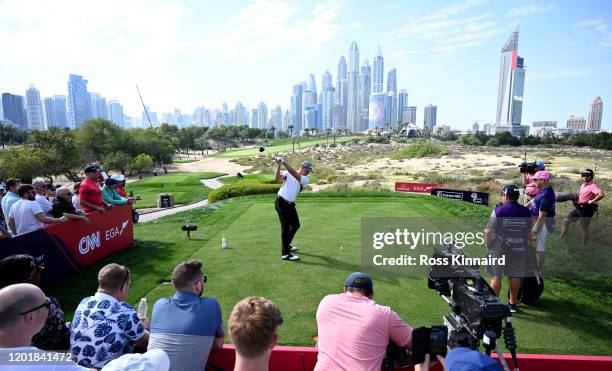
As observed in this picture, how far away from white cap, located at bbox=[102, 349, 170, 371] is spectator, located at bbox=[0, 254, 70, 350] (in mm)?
1619

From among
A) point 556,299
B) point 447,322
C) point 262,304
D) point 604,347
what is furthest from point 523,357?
point 556,299

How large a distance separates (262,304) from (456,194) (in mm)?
17470

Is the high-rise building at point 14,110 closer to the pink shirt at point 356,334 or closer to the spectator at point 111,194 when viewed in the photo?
the spectator at point 111,194

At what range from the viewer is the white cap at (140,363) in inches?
81.1

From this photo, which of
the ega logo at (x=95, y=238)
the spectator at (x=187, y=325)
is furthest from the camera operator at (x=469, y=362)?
the ega logo at (x=95, y=238)

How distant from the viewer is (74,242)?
7.25 metres

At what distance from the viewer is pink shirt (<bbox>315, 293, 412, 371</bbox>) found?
2686 mm

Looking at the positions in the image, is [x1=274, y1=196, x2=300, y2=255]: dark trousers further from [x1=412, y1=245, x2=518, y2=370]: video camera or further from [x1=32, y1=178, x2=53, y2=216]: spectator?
[x1=32, y1=178, x2=53, y2=216]: spectator

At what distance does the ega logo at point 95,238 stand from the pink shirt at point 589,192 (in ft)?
37.4

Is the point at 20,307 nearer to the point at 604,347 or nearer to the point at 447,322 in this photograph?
the point at 447,322

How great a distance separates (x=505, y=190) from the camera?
5.37 m

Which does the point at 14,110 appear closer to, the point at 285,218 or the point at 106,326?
the point at 285,218

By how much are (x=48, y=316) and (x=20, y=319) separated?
1260 millimetres

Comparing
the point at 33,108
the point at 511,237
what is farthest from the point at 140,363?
the point at 33,108
